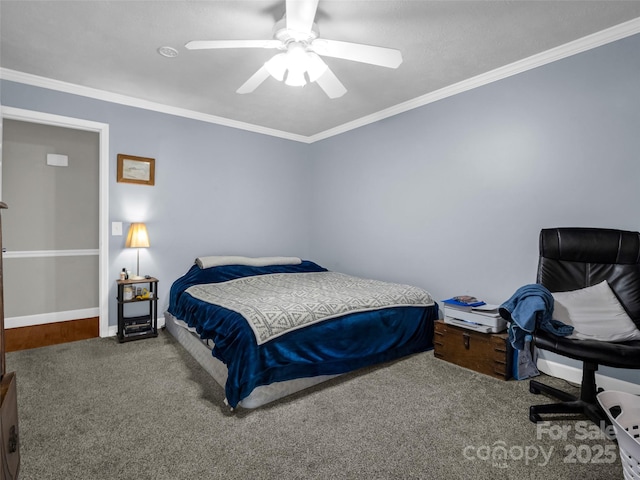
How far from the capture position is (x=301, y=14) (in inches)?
72.6

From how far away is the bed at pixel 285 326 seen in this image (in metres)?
2.13

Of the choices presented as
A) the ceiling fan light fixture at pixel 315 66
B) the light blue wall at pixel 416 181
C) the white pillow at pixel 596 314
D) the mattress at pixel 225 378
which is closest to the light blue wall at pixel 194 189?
the light blue wall at pixel 416 181

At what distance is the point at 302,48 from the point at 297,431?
2204mm

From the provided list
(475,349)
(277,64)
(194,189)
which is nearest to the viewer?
(277,64)

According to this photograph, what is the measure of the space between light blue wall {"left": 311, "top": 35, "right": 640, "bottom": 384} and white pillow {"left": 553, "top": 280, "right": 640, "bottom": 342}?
53cm

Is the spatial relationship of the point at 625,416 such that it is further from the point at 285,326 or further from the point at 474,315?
the point at 285,326

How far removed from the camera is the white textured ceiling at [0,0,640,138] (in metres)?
2.09

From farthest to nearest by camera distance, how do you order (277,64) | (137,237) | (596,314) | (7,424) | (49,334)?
(49,334)
(137,237)
(277,64)
(596,314)
(7,424)

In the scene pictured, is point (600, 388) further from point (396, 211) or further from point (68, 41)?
point (68, 41)

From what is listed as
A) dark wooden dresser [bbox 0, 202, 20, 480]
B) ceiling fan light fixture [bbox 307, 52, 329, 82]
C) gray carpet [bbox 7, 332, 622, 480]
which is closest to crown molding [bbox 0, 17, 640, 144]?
ceiling fan light fixture [bbox 307, 52, 329, 82]

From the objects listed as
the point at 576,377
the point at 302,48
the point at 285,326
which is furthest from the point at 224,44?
the point at 576,377

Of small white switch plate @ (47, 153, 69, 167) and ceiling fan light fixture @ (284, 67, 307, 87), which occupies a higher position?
ceiling fan light fixture @ (284, 67, 307, 87)

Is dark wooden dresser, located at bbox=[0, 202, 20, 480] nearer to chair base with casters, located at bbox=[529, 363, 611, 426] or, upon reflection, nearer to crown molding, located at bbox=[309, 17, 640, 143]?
chair base with casters, located at bbox=[529, 363, 611, 426]

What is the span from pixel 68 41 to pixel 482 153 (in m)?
3.29
